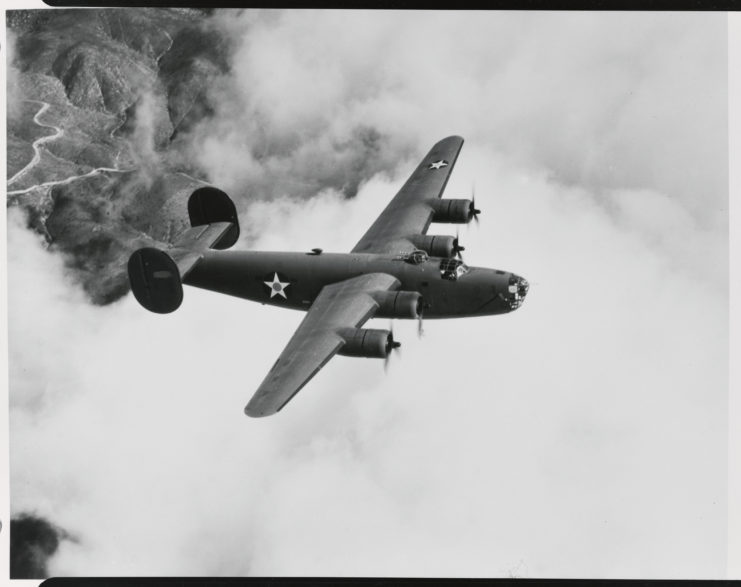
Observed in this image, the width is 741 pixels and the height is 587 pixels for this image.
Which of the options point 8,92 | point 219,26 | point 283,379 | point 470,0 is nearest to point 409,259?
point 283,379

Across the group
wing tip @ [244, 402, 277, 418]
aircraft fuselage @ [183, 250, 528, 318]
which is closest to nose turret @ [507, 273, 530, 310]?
aircraft fuselage @ [183, 250, 528, 318]

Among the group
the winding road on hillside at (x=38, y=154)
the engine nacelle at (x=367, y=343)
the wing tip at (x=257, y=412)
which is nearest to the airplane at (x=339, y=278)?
the engine nacelle at (x=367, y=343)

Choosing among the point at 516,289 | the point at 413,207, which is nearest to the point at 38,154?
the point at 413,207

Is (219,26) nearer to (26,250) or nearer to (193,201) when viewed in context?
(193,201)

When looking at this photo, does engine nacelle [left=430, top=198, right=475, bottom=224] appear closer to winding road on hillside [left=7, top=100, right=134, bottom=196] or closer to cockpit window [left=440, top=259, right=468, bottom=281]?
cockpit window [left=440, top=259, right=468, bottom=281]

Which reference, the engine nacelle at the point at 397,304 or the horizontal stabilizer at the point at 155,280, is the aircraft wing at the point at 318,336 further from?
the horizontal stabilizer at the point at 155,280

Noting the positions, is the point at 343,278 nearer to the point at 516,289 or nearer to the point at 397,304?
the point at 397,304
